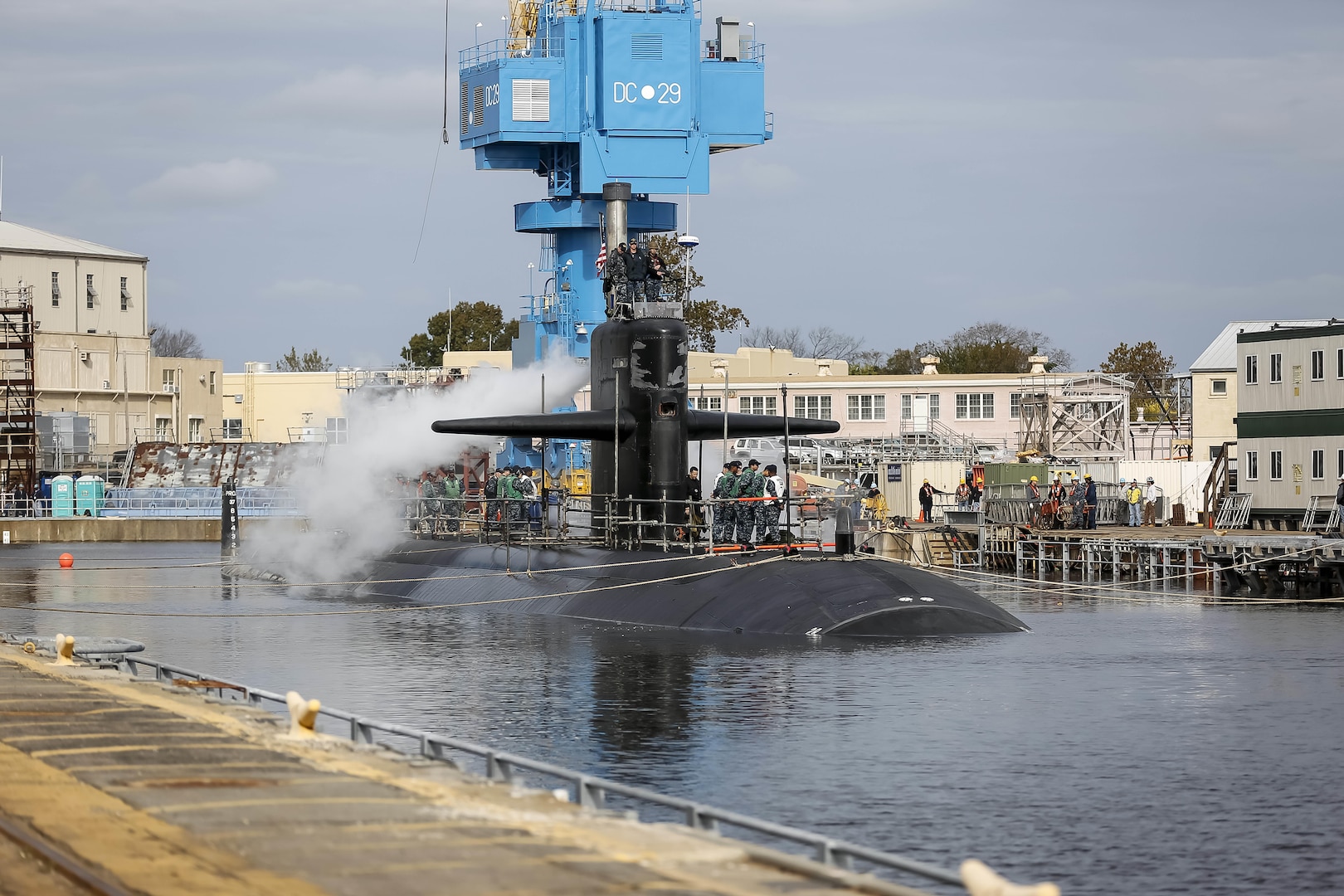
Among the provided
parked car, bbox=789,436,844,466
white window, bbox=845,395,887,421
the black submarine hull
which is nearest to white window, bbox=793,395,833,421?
white window, bbox=845,395,887,421

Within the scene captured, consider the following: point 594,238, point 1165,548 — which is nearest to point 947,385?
point 594,238

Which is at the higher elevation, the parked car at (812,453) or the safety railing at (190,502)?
the parked car at (812,453)

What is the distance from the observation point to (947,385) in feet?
260

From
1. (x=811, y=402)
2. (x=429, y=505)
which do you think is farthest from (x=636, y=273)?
(x=811, y=402)

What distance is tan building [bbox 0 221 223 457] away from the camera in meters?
85.6

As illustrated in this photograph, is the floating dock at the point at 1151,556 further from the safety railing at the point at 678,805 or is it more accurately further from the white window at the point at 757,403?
the white window at the point at 757,403

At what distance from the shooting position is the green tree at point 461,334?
380 feet

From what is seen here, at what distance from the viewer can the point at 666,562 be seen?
26.3 m

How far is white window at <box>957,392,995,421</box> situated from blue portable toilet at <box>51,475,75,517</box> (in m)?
40.4

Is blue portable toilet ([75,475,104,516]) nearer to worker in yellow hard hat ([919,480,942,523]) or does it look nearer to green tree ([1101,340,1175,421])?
worker in yellow hard hat ([919,480,942,523])

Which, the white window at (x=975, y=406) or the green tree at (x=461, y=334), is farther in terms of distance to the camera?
the green tree at (x=461, y=334)

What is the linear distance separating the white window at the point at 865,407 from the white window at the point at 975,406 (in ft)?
12.2

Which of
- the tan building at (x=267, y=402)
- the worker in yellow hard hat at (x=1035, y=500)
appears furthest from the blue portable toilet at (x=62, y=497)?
the worker in yellow hard hat at (x=1035, y=500)

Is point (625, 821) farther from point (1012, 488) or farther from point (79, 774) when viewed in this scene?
point (1012, 488)
